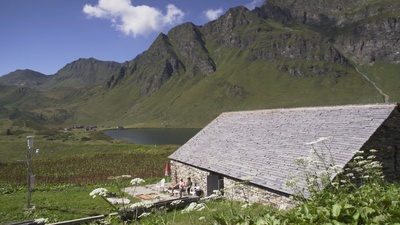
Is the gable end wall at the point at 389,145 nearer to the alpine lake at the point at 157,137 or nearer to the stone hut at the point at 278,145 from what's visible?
the stone hut at the point at 278,145

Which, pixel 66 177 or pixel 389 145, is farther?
pixel 66 177

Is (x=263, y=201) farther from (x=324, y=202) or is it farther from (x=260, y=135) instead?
(x=324, y=202)

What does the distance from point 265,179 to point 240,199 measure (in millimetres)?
3277

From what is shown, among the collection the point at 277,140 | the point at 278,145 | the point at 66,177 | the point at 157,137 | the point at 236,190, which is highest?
the point at 277,140

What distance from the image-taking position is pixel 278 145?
63.3ft

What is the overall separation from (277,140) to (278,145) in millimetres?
663

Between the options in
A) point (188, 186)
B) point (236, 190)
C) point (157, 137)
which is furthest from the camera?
point (157, 137)

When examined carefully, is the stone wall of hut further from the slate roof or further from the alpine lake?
the alpine lake

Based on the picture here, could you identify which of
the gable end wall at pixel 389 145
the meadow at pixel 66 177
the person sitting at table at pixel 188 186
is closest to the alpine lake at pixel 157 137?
the meadow at pixel 66 177

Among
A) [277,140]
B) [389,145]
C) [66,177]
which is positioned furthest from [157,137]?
[389,145]

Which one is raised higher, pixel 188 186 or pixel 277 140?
pixel 277 140

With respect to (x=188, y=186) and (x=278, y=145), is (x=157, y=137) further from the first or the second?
(x=278, y=145)

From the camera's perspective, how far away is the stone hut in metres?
15.9

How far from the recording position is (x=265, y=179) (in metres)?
17.0
